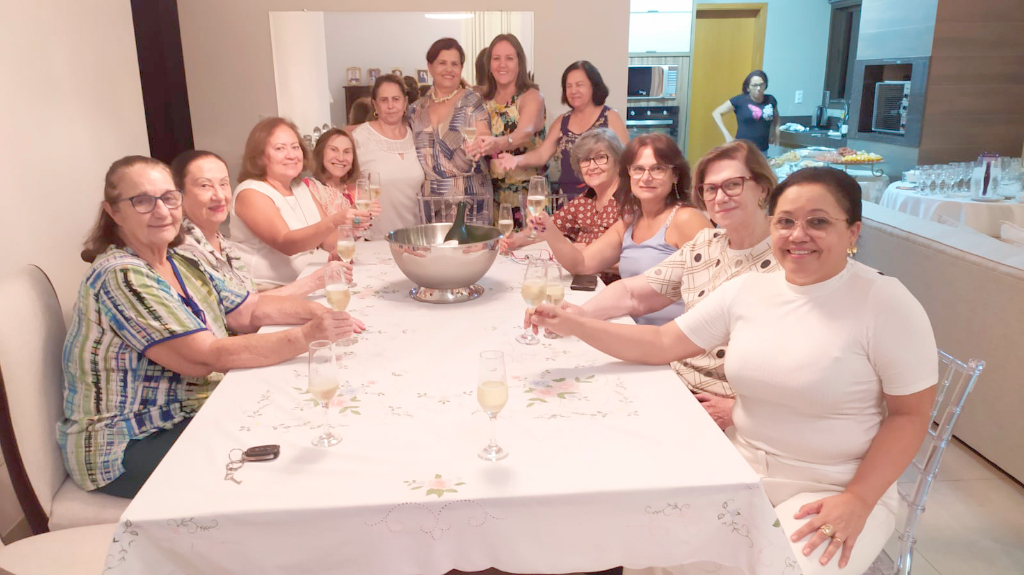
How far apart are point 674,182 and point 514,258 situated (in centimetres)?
69

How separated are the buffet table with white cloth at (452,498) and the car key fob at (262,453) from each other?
0.02m

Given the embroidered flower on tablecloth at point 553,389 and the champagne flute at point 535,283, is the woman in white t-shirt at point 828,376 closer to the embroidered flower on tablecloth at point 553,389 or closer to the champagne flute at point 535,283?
the embroidered flower on tablecloth at point 553,389

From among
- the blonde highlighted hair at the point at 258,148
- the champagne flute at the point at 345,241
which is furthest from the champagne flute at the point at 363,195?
the blonde highlighted hair at the point at 258,148

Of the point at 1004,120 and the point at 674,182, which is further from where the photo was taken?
the point at 1004,120

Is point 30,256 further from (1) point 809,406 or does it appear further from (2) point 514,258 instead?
(1) point 809,406

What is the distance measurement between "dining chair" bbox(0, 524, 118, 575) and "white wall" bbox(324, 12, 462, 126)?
335 cm

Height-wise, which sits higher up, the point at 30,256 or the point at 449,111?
the point at 449,111

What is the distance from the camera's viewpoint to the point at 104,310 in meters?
1.61

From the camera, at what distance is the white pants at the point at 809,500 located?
1.35 meters

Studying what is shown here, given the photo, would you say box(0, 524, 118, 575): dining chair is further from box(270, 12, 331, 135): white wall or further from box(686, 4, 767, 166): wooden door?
box(686, 4, 767, 166): wooden door

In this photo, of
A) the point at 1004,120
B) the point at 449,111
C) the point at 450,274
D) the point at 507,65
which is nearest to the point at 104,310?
the point at 450,274

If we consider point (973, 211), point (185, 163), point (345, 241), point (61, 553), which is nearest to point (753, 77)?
point (973, 211)

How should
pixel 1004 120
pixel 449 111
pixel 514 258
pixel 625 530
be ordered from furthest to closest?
pixel 1004 120, pixel 449 111, pixel 514 258, pixel 625 530

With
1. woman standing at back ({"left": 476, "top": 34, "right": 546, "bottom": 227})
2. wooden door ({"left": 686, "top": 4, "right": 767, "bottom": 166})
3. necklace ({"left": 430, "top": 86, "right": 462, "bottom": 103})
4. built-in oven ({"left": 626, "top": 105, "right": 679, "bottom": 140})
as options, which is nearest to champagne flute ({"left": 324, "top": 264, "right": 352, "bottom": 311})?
woman standing at back ({"left": 476, "top": 34, "right": 546, "bottom": 227})
